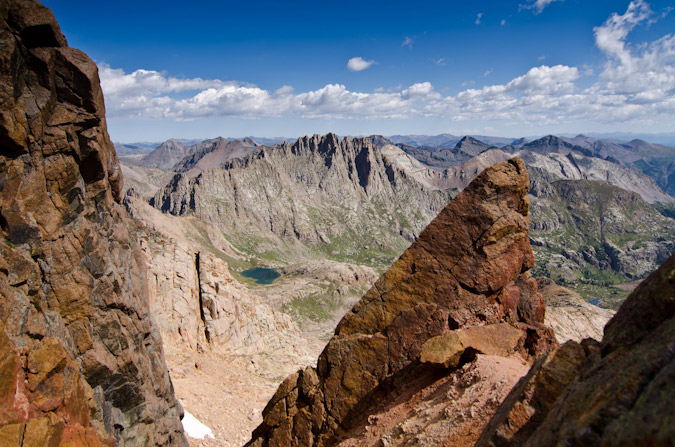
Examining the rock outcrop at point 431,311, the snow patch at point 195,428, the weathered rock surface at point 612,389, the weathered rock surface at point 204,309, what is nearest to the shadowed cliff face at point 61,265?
the snow patch at point 195,428

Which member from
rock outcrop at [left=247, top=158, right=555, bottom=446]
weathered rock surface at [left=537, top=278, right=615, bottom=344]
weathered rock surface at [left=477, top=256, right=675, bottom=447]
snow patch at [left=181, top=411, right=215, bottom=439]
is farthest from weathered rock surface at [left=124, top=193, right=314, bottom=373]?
weathered rock surface at [left=537, top=278, right=615, bottom=344]

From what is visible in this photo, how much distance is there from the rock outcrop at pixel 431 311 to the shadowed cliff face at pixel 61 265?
13166 mm

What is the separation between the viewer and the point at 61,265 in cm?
2455

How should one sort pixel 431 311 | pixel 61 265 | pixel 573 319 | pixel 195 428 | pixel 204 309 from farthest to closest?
pixel 573 319, pixel 204 309, pixel 195 428, pixel 61 265, pixel 431 311

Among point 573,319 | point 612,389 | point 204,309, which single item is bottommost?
point 573,319

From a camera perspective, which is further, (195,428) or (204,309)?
(204,309)

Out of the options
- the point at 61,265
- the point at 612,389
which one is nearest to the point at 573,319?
the point at 612,389

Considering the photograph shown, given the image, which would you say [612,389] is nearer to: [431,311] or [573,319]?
[431,311]

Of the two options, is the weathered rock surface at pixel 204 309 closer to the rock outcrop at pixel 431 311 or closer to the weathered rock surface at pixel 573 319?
the rock outcrop at pixel 431 311

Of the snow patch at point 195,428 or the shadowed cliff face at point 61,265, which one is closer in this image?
the shadowed cliff face at point 61,265

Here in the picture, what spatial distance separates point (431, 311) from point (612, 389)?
14.7 metres

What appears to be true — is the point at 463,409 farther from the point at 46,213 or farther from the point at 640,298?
the point at 46,213

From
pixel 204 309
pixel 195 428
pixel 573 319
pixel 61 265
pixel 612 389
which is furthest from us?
pixel 573 319

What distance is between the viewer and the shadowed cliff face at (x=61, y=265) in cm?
1977
